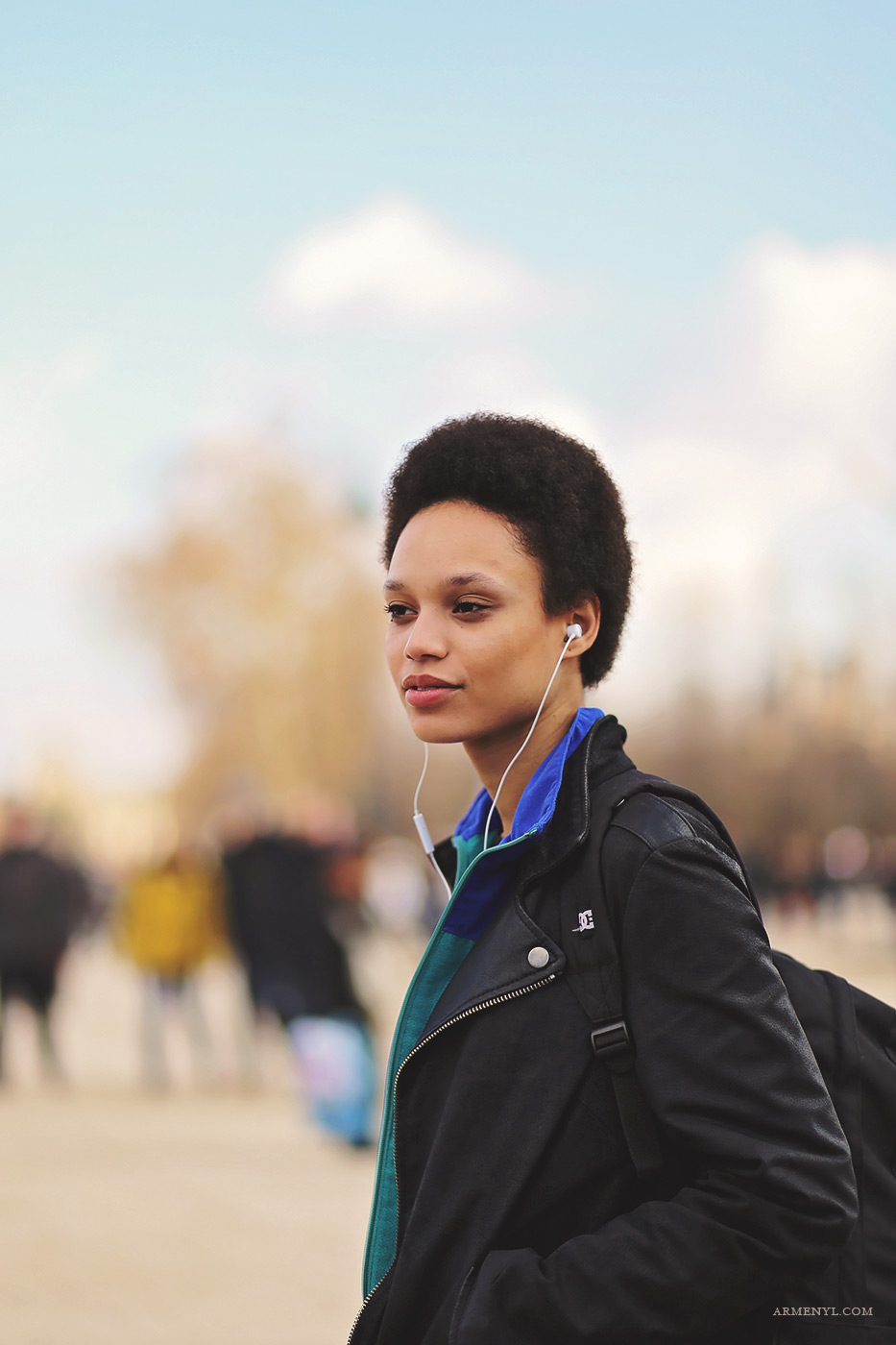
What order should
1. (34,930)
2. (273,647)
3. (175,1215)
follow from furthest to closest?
(273,647) < (34,930) < (175,1215)

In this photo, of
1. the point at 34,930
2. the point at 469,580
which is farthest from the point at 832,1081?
the point at 34,930

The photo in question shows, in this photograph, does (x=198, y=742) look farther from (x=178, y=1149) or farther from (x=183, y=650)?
(x=178, y=1149)

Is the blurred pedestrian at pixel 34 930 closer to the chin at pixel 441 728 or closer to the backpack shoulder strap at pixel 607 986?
the chin at pixel 441 728

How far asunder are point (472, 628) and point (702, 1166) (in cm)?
68

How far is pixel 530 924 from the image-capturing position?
1.77 metres

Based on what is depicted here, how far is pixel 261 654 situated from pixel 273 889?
32547 millimetres

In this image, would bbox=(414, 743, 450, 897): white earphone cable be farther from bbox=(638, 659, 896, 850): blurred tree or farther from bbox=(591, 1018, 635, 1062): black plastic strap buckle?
bbox=(638, 659, 896, 850): blurred tree

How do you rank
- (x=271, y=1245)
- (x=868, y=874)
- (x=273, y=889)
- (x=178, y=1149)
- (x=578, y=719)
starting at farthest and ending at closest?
(x=868, y=874) < (x=273, y=889) < (x=178, y=1149) < (x=271, y=1245) < (x=578, y=719)

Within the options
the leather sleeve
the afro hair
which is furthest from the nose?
the leather sleeve

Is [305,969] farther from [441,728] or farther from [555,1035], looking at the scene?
[555,1035]

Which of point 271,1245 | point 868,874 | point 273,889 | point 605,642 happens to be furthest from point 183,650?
point 605,642

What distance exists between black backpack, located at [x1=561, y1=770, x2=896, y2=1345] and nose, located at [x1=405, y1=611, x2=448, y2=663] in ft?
0.86

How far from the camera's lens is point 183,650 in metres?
41.5

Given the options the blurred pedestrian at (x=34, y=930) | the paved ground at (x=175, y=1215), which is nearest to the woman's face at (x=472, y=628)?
the paved ground at (x=175, y=1215)
